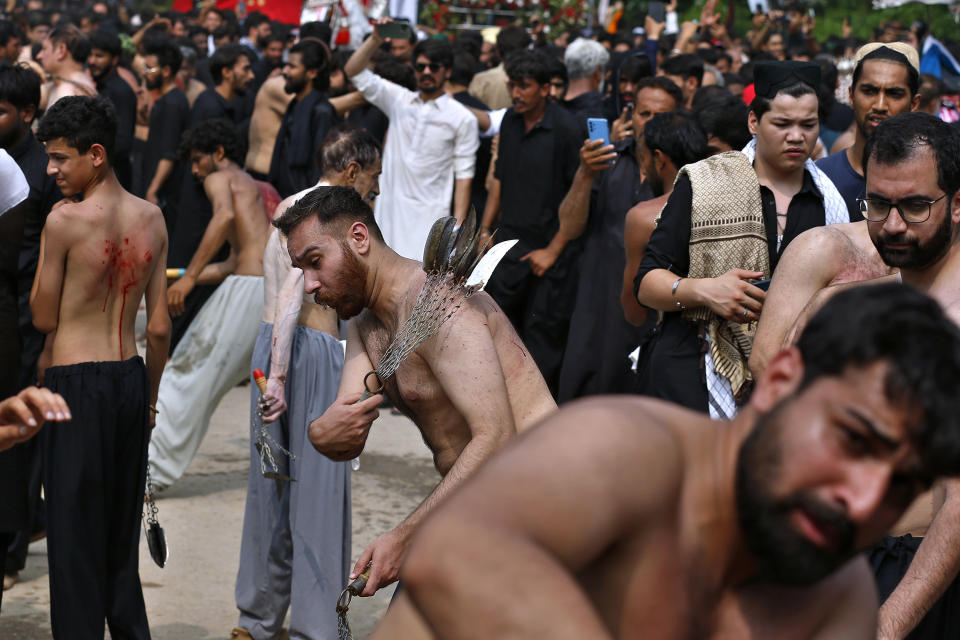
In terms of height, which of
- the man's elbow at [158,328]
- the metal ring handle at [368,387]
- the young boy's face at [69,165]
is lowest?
the man's elbow at [158,328]

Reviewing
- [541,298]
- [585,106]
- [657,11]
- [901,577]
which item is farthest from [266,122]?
[901,577]

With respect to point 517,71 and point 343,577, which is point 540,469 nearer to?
point 343,577

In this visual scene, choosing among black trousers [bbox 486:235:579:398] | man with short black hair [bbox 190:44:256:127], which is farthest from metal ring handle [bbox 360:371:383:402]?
man with short black hair [bbox 190:44:256:127]

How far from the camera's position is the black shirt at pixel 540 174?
7979 millimetres

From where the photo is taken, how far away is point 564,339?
26.3 ft

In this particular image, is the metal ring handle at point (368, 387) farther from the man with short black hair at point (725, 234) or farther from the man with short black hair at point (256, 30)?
the man with short black hair at point (256, 30)

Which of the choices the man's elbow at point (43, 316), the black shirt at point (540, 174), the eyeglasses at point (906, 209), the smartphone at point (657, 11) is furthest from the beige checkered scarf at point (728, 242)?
the smartphone at point (657, 11)

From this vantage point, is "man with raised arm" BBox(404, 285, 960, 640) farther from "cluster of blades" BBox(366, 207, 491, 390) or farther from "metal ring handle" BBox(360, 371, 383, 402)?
"metal ring handle" BBox(360, 371, 383, 402)

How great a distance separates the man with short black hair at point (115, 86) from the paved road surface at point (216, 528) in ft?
8.69

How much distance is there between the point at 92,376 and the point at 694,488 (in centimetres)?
340

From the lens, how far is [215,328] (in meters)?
6.79

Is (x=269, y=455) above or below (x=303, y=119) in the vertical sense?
below

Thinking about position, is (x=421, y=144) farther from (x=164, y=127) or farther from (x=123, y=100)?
(x=123, y=100)

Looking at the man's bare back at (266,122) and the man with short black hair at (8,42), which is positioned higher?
the man with short black hair at (8,42)
